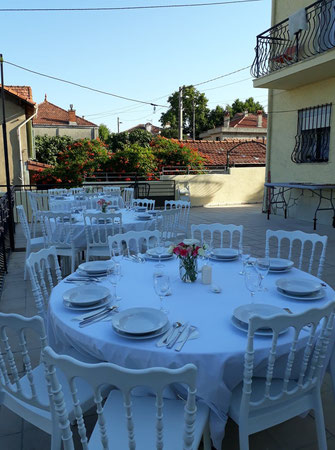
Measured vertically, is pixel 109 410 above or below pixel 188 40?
below

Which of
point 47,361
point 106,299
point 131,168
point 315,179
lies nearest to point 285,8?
point 315,179

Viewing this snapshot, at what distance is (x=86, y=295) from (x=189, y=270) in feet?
1.99

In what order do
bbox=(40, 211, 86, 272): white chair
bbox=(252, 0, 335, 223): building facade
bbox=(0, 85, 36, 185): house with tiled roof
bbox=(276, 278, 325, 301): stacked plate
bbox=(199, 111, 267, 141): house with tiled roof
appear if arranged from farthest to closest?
1. bbox=(199, 111, 267, 141): house with tiled roof
2. bbox=(0, 85, 36, 185): house with tiled roof
3. bbox=(252, 0, 335, 223): building facade
4. bbox=(40, 211, 86, 272): white chair
5. bbox=(276, 278, 325, 301): stacked plate

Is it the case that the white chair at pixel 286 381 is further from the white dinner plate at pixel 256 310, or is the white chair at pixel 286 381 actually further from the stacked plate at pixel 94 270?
the stacked plate at pixel 94 270

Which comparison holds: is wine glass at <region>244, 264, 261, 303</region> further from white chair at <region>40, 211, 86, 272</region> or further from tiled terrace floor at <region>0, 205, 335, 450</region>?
white chair at <region>40, 211, 86, 272</region>

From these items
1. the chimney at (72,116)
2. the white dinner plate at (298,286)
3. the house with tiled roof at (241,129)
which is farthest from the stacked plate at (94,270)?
the house with tiled roof at (241,129)

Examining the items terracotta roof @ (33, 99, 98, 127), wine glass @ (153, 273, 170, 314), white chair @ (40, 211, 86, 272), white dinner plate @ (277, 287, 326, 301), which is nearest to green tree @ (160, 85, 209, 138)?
terracotta roof @ (33, 99, 98, 127)

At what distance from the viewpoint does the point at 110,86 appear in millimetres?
14641

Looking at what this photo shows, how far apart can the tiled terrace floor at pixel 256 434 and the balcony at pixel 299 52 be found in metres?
3.30

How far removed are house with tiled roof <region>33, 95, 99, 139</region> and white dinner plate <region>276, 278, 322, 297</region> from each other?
22.0 m

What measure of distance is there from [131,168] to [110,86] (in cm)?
486

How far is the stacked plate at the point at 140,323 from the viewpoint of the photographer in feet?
4.44

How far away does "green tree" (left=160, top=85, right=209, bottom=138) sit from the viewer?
2555cm

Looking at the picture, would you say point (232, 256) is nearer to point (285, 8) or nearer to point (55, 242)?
point (55, 242)
